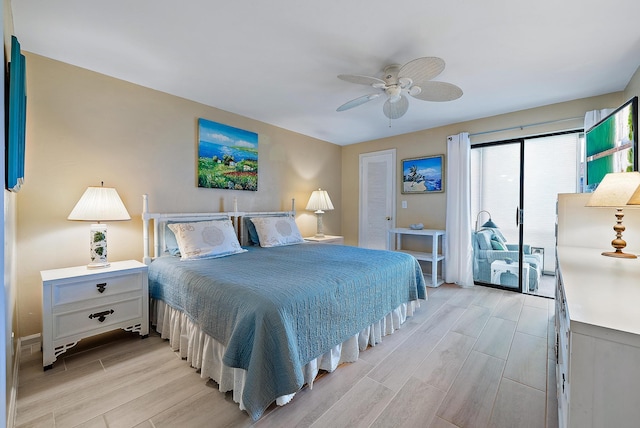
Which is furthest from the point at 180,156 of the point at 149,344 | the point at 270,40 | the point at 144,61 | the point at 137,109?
the point at 149,344

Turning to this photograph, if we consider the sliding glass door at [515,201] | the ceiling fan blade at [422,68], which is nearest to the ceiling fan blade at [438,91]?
the ceiling fan blade at [422,68]

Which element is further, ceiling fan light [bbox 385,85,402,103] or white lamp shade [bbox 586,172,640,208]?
ceiling fan light [bbox 385,85,402,103]

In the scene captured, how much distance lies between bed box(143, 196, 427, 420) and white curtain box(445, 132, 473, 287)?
1.46 metres

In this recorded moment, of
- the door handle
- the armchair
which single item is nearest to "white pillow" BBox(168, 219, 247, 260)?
the armchair

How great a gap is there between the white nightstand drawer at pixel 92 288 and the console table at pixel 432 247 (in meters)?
3.39

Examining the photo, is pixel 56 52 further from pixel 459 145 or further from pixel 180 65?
pixel 459 145

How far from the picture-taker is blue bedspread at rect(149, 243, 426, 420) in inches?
55.2

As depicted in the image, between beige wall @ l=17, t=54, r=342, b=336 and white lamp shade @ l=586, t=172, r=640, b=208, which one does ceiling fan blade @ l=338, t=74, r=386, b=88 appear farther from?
beige wall @ l=17, t=54, r=342, b=336

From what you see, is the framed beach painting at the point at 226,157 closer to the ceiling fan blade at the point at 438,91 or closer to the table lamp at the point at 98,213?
the table lamp at the point at 98,213

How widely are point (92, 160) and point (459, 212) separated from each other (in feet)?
14.3

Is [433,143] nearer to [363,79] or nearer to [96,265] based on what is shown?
[363,79]

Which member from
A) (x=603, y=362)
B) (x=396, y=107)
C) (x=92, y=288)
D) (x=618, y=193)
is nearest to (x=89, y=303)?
(x=92, y=288)

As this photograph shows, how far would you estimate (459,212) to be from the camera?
12.7 feet

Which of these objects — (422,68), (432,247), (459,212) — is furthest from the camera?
(432,247)
